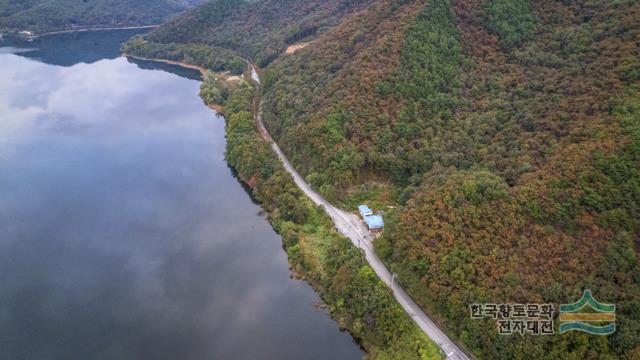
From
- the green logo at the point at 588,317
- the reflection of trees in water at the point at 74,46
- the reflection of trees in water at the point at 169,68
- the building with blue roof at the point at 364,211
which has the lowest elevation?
the reflection of trees in water at the point at 74,46

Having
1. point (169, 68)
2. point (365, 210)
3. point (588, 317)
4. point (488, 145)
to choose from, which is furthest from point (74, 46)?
point (588, 317)

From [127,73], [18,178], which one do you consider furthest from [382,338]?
[127,73]

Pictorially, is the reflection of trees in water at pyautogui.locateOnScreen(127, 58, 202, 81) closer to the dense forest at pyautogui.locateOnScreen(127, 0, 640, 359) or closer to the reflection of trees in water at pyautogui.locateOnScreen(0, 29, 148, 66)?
the reflection of trees in water at pyautogui.locateOnScreen(0, 29, 148, 66)

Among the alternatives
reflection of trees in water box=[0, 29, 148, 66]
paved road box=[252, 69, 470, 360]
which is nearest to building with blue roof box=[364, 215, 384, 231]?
paved road box=[252, 69, 470, 360]

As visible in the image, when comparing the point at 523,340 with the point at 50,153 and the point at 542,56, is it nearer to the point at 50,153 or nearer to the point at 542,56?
the point at 542,56

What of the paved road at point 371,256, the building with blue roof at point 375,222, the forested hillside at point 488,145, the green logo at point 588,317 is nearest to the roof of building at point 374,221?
the building with blue roof at point 375,222

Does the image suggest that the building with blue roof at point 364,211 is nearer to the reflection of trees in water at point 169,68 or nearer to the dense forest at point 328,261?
the dense forest at point 328,261
